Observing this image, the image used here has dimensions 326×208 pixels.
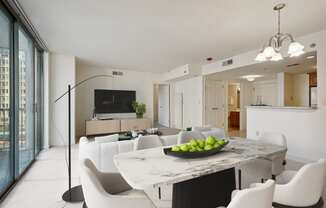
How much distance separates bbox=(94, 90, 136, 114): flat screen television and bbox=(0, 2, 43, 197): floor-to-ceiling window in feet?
9.28

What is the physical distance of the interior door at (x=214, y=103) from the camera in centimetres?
684

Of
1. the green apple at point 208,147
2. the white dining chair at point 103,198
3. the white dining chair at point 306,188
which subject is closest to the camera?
the white dining chair at point 103,198

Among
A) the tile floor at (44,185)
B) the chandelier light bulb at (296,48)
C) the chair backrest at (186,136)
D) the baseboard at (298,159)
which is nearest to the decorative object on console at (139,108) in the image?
the tile floor at (44,185)

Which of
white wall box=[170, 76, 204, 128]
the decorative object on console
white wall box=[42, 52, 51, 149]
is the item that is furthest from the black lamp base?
white wall box=[170, 76, 204, 128]

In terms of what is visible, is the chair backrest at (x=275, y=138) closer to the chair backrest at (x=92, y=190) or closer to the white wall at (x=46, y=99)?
the chair backrest at (x=92, y=190)

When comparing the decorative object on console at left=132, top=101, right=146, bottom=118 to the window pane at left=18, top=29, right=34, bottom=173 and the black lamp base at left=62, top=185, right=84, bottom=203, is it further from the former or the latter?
the black lamp base at left=62, top=185, right=84, bottom=203

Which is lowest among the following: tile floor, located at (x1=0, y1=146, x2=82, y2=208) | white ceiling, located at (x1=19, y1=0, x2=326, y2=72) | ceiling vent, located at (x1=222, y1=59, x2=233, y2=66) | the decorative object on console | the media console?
tile floor, located at (x1=0, y1=146, x2=82, y2=208)

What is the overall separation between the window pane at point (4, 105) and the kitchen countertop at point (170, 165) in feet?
Answer: 6.77

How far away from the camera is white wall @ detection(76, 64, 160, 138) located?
682 cm

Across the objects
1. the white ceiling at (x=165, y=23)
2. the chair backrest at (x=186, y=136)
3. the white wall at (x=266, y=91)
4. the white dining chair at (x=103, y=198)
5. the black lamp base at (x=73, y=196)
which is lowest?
the black lamp base at (x=73, y=196)

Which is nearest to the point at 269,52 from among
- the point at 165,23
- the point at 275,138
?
the point at 275,138

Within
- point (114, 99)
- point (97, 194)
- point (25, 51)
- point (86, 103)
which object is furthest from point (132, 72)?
point (97, 194)

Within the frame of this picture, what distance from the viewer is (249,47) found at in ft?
14.7

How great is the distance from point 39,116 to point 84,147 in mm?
2930
